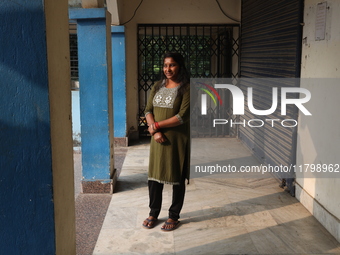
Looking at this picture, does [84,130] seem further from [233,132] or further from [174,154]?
[233,132]

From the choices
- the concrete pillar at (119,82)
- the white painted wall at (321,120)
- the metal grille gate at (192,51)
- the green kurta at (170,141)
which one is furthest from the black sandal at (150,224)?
the metal grille gate at (192,51)

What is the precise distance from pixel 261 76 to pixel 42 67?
5.22 metres

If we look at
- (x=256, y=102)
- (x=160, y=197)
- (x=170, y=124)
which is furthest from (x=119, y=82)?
(x=170, y=124)

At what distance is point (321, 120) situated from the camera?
174 inches

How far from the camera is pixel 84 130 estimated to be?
17.5 ft

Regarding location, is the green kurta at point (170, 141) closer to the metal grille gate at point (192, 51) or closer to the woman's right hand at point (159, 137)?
the woman's right hand at point (159, 137)

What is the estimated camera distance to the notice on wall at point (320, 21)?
432cm

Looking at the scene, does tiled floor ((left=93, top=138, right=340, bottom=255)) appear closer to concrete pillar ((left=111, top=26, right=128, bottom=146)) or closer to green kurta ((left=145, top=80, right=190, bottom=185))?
green kurta ((left=145, top=80, right=190, bottom=185))

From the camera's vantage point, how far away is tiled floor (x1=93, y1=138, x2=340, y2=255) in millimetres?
3832

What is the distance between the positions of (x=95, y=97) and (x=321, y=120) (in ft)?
8.68

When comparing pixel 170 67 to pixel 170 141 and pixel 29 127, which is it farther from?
pixel 29 127

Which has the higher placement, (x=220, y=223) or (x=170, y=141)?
(x=170, y=141)

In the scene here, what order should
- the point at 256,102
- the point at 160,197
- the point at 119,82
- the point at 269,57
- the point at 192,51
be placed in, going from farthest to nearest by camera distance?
1. the point at 192,51
2. the point at 119,82
3. the point at 256,102
4. the point at 269,57
5. the point at 160,197

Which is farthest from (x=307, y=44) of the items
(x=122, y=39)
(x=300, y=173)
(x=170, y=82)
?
(x=122, y=39)
